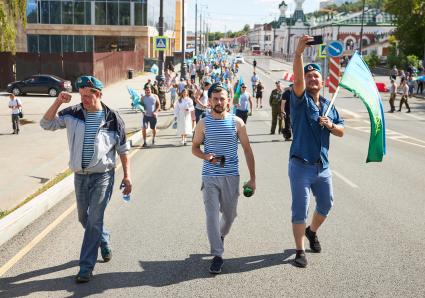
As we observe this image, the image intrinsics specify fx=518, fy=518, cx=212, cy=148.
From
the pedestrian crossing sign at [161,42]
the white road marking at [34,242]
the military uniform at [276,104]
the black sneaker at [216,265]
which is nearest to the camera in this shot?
the black sneaker at [216,265]

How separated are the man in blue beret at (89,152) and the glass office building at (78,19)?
2336 inches

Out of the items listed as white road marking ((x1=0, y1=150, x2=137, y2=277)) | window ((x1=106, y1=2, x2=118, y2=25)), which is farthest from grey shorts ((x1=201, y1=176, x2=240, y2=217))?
window ((x1=106, y1=2, x2=118, y2=25))

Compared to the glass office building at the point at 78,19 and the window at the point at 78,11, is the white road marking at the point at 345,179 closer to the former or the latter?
the glass office building at the point at 78,19

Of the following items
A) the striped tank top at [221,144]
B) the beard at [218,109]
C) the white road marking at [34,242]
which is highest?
the beard at [218,109]

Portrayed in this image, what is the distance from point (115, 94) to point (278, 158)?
72.5 feet

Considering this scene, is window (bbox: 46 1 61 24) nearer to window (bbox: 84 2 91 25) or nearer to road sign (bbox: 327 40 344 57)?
window (bbox: 84 2 91 25)

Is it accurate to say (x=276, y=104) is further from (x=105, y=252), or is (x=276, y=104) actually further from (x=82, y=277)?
(x=82, y=277)

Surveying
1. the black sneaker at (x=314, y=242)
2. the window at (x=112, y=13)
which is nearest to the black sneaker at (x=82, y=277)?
the black sneaker at (x=314, y=242)

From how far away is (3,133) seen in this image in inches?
656

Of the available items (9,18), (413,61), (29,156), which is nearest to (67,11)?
(413,61)

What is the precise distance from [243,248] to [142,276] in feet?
4.36

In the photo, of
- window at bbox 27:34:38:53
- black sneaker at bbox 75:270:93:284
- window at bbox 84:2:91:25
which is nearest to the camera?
black sneaker at bbox 75:270:93:284

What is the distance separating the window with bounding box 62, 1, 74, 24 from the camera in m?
61.4

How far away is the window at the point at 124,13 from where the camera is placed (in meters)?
61.6
